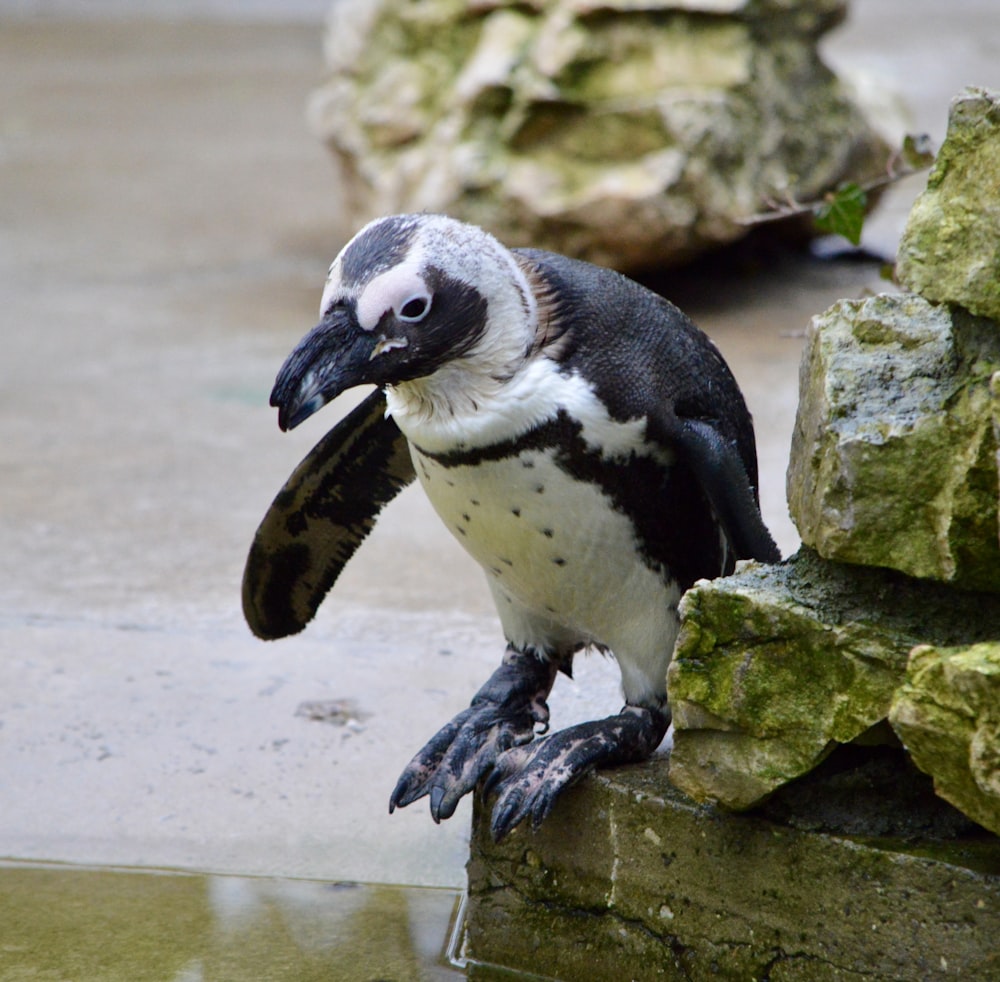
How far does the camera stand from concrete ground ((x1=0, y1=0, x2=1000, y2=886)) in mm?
2242

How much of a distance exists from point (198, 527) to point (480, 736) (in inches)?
55.8

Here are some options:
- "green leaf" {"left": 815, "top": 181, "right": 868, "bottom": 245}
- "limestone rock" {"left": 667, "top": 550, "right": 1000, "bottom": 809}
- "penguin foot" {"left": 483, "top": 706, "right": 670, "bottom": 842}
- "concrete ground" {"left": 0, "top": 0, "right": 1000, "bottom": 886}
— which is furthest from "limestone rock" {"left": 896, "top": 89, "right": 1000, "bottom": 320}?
"green leaf" {"left": 815, "top": 181, "right": 868, "bottom": 245}

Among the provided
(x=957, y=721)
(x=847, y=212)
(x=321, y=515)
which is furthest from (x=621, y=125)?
(x=957, y=721)

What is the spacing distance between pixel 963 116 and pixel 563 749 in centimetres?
86

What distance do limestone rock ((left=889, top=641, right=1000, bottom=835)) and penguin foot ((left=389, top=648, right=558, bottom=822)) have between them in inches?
26.1

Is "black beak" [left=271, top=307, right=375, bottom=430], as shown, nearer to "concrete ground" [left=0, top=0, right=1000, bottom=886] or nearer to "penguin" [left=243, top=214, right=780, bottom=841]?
"penguin" [left=243, top=214, right=780, bottom=841]

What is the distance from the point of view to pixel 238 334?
4633mm

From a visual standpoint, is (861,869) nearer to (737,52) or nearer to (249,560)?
(249,560)

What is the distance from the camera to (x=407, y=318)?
5.41 feet

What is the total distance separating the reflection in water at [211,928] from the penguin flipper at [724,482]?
0.66 meters

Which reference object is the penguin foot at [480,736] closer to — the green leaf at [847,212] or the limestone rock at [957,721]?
the limestone rock at [957,721]

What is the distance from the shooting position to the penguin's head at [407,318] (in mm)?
1632

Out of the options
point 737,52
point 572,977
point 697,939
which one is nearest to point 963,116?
point 697,939

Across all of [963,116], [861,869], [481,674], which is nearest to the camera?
[963,116]
